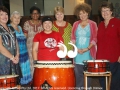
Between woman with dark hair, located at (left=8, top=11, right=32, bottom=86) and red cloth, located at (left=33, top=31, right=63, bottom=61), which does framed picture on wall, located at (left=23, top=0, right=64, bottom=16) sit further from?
red cloth, located at (left=33, top=31, right=63, bottom=61)

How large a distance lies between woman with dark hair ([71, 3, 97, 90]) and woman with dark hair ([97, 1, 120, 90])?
18cm

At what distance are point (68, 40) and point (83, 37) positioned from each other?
23 cm

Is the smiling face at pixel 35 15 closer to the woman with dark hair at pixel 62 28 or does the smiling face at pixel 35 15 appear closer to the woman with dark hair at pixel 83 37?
the woman with dark hair at pixel 62 28

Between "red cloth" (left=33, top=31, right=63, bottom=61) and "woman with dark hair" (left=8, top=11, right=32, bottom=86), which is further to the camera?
"woman with dark hair" (left=8, top=11, right=32, bottom=86)

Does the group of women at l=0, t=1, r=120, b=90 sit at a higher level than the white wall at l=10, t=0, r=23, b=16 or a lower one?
lower

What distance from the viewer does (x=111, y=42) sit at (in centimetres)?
288

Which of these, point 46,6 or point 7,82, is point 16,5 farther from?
point 7,82

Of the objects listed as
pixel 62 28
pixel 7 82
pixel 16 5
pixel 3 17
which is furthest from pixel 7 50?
pixel 16 5

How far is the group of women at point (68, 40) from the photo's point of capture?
9.02 feet

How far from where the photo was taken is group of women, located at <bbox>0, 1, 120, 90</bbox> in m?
2.75

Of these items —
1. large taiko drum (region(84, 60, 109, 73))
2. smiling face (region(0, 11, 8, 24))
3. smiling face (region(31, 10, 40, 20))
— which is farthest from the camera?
smiling face (region(31, 10, 40, 20))

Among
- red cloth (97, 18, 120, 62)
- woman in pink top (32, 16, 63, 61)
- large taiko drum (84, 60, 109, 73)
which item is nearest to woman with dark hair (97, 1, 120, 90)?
red cloth (97, 18, 120, 62)

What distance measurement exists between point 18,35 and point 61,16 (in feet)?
2.17

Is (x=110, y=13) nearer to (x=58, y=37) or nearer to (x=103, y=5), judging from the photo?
(x=103, y=5)
